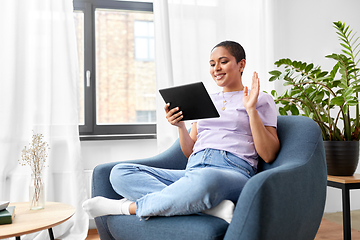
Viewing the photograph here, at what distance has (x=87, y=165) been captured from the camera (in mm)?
2318

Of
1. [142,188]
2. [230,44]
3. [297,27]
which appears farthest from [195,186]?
[297,27]

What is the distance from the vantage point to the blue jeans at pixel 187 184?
3.60ft

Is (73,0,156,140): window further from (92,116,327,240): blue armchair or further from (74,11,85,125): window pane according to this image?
(92,116,327,240): blue armchair

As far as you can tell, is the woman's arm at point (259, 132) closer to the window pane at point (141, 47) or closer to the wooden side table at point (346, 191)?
the wooden side table at point (346, 191)

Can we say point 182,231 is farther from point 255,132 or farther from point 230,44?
point 230,44

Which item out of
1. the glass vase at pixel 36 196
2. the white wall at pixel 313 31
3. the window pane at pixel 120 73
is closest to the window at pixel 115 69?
the window pane at pixel 120 73

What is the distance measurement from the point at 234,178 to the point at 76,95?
1.42 m

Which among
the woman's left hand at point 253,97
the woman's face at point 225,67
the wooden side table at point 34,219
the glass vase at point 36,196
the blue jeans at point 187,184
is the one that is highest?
the woman's face at point 225,67

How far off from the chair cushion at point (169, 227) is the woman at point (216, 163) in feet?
0.08

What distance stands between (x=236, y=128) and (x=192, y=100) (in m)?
0.25

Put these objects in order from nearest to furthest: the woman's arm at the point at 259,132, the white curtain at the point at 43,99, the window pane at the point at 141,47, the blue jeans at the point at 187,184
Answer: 1. the blue jeans at the point at 187,184
2. the woman's arm at the point at 259,132
3. the white curtain at the point at 43,99
4. the window pane at the point at 141,47

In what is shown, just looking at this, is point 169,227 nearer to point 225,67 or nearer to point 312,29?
point 225,67

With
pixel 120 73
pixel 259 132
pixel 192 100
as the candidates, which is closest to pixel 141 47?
pixel 120 73

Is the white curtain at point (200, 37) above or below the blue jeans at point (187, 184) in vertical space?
above
